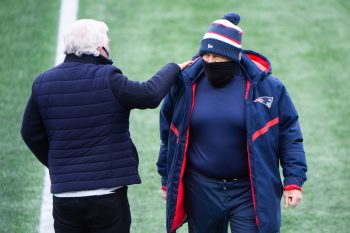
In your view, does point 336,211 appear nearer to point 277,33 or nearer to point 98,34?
point 98,34

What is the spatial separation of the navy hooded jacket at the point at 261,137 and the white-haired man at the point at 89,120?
316 mm

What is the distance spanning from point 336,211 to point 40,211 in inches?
106

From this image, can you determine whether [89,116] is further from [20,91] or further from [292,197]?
[20,91]

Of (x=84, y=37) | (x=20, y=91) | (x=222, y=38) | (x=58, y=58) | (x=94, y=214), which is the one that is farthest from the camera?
(x=58, y=58)

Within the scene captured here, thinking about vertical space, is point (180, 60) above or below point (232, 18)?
below

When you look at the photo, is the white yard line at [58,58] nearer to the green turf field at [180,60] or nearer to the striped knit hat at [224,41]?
the green turf field at [180,60]

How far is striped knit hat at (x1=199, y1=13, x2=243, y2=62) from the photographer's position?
16.0 feet

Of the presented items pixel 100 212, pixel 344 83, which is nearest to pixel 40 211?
pixel 100 212

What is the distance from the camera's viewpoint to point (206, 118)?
16.2 feet

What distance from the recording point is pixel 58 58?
988cm

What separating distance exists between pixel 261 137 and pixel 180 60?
17.5 ft

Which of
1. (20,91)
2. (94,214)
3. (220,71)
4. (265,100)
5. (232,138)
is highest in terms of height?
(220,71)

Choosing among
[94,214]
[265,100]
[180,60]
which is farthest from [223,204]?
[180,60]

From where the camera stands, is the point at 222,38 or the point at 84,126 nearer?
the point at 84,126
